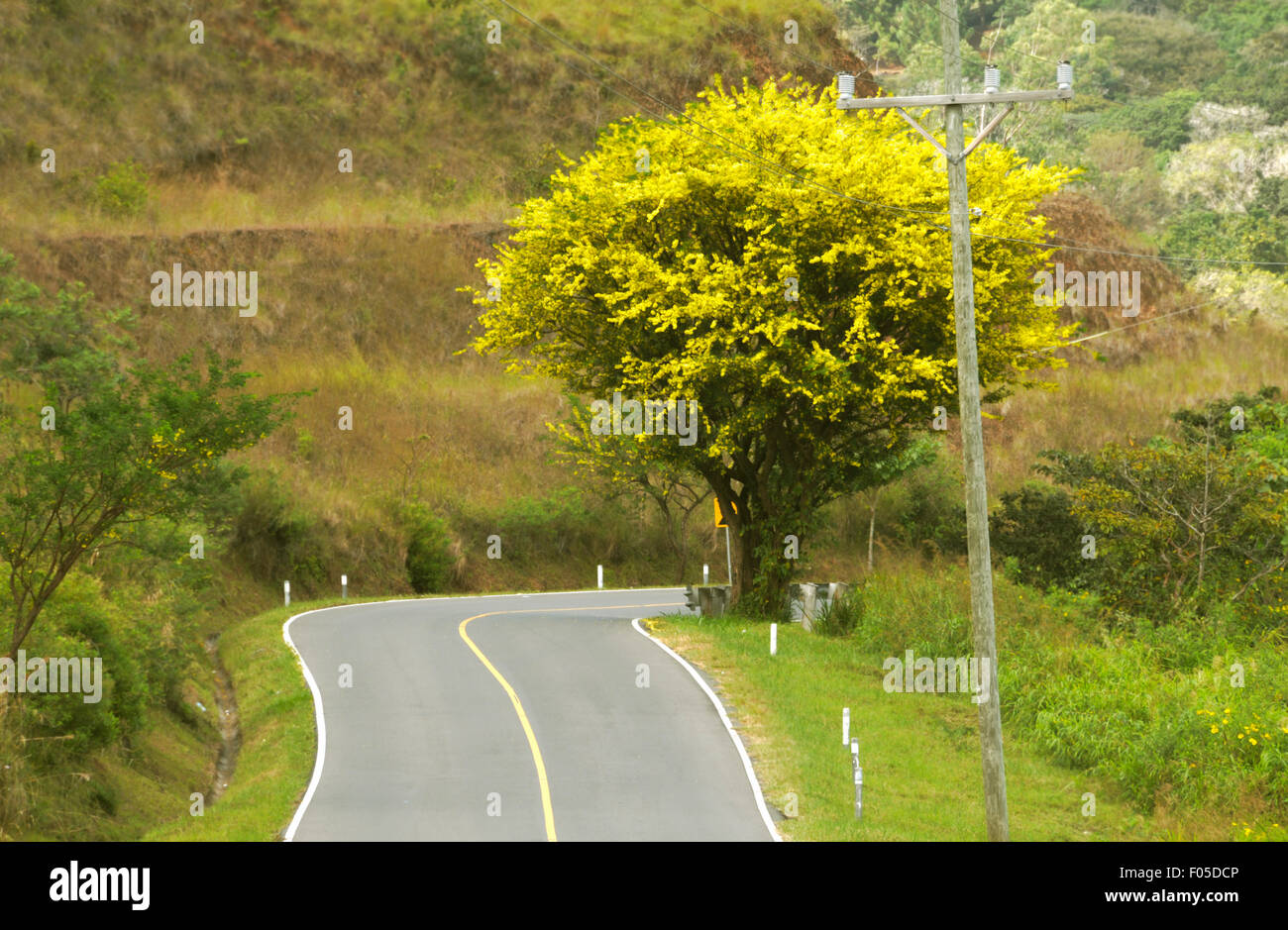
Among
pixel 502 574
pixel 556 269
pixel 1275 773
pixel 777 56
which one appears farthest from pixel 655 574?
pixel 777 56

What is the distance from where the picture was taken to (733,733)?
72.5ft

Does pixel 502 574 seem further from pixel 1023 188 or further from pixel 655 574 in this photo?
pixel 1023 188

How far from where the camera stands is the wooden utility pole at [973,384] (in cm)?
1622

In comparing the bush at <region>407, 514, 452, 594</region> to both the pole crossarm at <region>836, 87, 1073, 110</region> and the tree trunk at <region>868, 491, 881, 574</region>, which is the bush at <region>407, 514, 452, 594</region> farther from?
the pole crossarm at <region>836, 87, 1073, 110</region>

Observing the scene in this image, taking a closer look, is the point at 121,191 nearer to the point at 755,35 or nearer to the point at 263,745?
the point at 755,35

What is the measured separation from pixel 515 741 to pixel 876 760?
569 cm

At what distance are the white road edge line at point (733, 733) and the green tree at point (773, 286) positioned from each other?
160 inches

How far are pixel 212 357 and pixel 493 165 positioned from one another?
52.4m

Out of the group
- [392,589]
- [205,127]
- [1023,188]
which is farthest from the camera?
[205,127]

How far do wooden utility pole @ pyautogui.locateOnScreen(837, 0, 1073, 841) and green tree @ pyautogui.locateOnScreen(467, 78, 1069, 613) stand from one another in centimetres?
1074

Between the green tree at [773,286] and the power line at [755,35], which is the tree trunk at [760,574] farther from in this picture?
the power line at [755,35]

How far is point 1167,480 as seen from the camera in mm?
30516

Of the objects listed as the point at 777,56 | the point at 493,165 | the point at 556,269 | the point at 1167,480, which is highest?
the point at 777,56

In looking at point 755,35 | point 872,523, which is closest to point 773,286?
point 872,523
